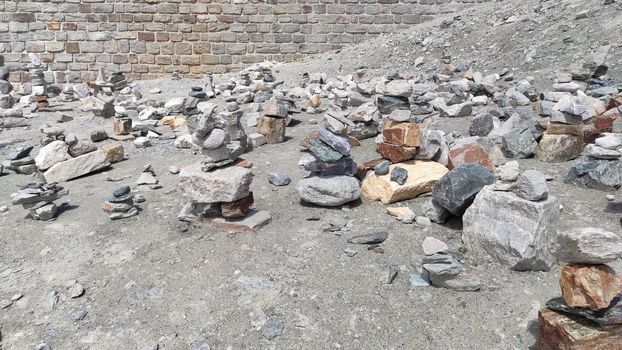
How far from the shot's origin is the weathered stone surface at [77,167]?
5.55m

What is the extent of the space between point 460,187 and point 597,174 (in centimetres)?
138

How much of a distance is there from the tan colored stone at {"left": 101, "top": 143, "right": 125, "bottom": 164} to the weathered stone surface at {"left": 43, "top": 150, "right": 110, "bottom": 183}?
58 millimetres

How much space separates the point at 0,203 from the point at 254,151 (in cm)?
282

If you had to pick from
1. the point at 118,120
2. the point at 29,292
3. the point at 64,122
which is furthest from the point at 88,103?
the point at 29,292

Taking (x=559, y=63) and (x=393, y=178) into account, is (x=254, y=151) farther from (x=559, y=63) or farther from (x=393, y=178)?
(x=559, y=63)

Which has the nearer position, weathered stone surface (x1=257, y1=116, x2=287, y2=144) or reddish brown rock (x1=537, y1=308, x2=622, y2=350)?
reddish brown rock (x1=537, y1=308, x2=622, y2=350)

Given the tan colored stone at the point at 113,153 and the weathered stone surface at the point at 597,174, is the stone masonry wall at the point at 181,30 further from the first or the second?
the weathered stone surface at the point at 597,174

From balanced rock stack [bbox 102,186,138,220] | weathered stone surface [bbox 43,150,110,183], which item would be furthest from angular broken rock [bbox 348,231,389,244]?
weathered stone surface [bbox 43,150,110,183]

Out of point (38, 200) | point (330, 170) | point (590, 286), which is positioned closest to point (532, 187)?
point (590, 286)

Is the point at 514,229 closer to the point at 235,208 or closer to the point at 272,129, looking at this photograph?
the point at 235,208

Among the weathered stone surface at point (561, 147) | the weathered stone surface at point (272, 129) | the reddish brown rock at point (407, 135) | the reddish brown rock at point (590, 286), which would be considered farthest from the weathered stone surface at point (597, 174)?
the weathered stone surface at point (272, 129)

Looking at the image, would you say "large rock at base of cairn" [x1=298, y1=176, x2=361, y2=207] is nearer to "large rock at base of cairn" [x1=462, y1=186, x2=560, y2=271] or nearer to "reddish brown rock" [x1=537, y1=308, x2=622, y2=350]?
"large rock at base of cairn" [x1=462, y1=186, x2=560, y2=271]

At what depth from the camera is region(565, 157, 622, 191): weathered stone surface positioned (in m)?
4.04

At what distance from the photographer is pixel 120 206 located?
4.32 meters
